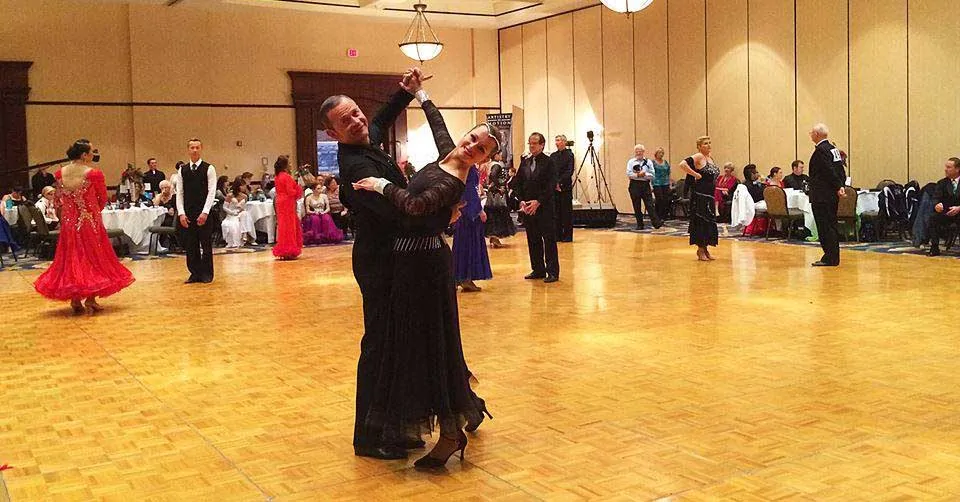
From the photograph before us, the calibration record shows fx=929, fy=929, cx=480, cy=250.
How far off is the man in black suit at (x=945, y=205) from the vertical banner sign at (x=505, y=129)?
435 inches

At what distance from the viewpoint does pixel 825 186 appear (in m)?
9.89

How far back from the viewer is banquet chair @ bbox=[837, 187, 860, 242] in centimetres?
1205

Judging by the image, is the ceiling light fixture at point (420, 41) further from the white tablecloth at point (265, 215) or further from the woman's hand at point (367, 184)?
the woman's hand at point (367, 184)

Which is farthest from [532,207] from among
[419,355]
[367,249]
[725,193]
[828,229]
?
[725,193]

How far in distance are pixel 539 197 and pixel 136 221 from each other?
701 centimetres

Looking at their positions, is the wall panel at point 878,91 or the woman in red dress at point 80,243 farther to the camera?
the wall panel at point 878,91

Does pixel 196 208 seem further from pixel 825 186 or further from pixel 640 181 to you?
pixel 640 181

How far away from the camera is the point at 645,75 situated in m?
17.9

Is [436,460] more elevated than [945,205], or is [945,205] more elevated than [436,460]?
[945,205]

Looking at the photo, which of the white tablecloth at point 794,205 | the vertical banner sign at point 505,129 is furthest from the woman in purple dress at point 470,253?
the vertical banner sign at point 505,129

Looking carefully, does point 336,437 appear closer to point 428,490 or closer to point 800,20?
point 428,490

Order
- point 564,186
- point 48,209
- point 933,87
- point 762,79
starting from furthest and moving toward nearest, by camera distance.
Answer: point 762,79, point 933,87, point 48,209, point 564,186

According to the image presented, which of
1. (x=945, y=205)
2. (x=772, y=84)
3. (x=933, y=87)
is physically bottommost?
(x=945, y=205)

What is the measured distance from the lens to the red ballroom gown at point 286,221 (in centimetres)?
1178
